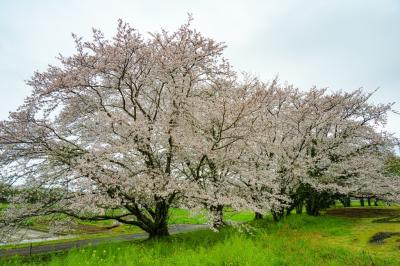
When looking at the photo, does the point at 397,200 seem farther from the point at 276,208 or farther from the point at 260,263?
the point at 260,263

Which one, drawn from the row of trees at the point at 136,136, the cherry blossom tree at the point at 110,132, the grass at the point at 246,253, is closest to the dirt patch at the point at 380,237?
the grass at the point at 246,253

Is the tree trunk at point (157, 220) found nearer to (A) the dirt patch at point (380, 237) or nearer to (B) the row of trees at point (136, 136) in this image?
(B) the row of trees at point (136, 136)

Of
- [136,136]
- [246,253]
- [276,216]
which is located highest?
[136,136]

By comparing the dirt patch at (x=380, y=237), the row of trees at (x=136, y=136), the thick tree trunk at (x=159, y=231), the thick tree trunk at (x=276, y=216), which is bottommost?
the dirt patch at (x=380, y=237)

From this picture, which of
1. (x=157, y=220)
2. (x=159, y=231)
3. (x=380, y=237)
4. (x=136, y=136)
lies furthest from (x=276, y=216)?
(x=136, y=136)

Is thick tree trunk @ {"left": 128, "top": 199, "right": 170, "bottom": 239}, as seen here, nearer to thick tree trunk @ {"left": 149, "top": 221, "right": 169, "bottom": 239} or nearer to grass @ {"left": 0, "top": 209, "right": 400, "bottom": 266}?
thick tree trunk @ {"left": 149, "top": 221, "right": 169, "bottom": 239}

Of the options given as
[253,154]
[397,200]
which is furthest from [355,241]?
[397,200]

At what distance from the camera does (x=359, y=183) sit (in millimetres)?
22812

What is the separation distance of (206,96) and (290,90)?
10.6m

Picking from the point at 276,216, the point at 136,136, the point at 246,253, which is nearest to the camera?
the point at 246,253

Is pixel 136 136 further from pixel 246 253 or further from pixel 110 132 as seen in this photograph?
pixel 246 253

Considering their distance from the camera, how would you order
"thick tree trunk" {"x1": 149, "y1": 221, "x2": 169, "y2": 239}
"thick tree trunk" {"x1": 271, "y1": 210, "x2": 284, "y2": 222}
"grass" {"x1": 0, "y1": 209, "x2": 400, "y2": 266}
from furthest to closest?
"thick tree trunk" {"x1": 271, "y1": 210, "x2": 284, "y2": 222}, "thick tree trunk" {"x1": 149, "y1": 221, "x2": 169, "y2": 239}, "grass" {"x1": 0, "y1": 209, "x2": 400, "y2": 266}

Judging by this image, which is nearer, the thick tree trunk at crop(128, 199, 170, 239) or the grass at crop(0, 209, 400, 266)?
the grass at crop(0, 209, 400, 266)

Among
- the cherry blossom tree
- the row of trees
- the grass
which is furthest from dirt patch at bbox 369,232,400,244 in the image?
the cherry blossom tree
